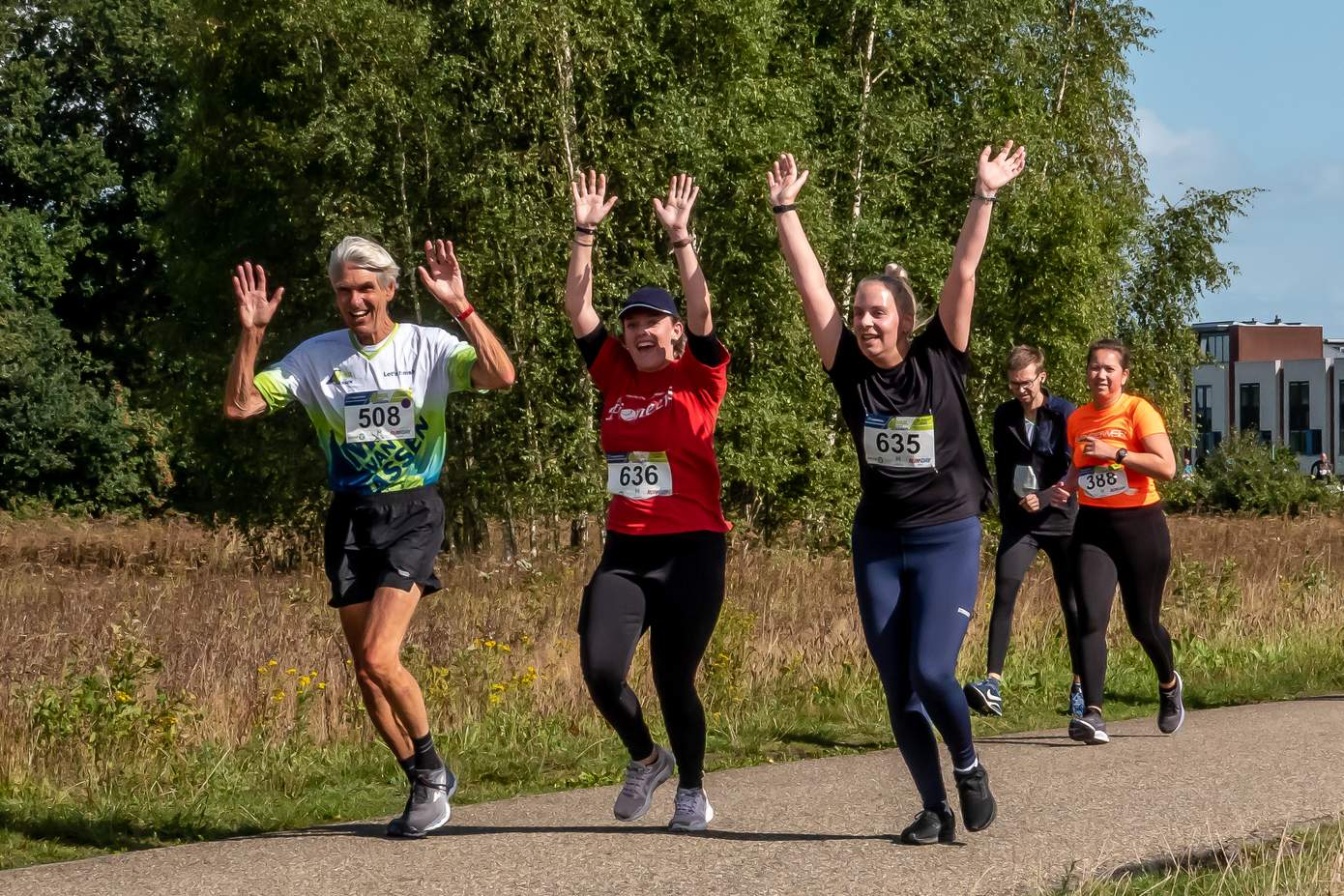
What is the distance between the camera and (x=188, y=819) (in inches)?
254

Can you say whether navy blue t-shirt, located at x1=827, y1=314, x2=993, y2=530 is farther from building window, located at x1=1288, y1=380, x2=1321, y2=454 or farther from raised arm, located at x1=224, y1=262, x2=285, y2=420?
building window, located at x1=1288, y1=380, x2=1321, y2=454

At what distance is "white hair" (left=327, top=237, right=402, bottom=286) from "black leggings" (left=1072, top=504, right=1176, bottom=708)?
13.9ft

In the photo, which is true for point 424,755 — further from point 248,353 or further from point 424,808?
point 248,353

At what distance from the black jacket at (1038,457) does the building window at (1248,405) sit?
98954mm

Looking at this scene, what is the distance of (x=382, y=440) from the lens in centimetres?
601

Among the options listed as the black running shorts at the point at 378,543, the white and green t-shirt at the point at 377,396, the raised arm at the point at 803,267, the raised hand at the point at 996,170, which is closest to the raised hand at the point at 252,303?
the white and green t-shirt at the point at 377,396

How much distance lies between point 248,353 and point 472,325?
786 millimetres

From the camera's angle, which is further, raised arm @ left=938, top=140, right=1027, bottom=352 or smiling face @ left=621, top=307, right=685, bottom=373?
smiling face @ left=621, top=307, right=685, bottom=373

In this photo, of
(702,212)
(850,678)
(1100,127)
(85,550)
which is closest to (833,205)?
(702,212)

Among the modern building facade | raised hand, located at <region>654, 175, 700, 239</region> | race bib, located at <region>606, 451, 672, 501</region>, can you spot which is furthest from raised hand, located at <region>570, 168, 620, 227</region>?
the modern building facade

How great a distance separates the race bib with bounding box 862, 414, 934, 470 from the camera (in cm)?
586

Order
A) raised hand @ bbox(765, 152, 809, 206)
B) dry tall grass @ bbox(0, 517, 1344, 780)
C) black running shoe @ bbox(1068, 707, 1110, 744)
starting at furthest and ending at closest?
black running shoe @ bbox(1068, 707, 1110, 744)
dry tall grass @ bbox(0, 517, 1344, 780)
raised hand @ bbox(765, 152, 809, 206)

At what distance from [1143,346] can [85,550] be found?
22.2 metres

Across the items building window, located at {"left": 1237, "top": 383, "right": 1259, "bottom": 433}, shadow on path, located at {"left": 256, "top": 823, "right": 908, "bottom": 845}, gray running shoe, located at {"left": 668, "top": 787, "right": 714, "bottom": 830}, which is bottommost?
shadow on path, located at {"left": 256, "top": 823, "right": 908, "bottom": 845}
